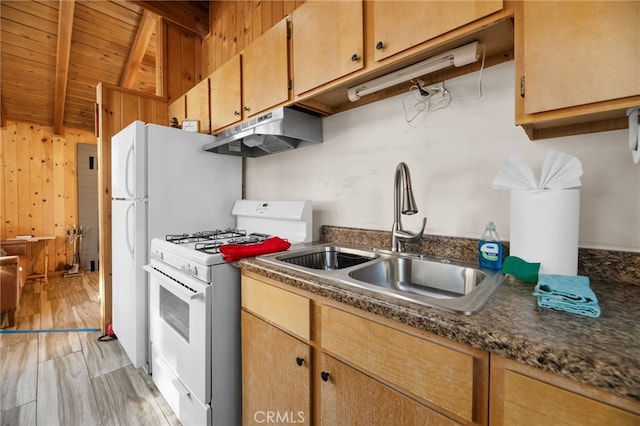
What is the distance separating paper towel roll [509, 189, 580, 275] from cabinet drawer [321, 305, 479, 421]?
476 mm

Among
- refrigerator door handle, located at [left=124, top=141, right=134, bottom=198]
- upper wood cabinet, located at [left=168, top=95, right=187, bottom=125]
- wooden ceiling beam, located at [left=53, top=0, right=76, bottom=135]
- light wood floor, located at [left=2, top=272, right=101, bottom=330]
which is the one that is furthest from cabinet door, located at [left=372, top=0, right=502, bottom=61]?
light wood floor, located at [left=2, top=272, right=101, bottom=330]

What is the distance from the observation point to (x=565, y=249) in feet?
2.78

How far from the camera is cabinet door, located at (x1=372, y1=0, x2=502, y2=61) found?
35.7 inches

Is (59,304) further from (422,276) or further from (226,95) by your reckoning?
(422,276)

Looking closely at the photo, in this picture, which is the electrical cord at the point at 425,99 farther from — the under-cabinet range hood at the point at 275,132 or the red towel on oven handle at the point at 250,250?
the red towel on oven handle at the point at 250,250

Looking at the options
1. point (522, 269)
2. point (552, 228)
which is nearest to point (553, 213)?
point (552, 228)

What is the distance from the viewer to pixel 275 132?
1649mm

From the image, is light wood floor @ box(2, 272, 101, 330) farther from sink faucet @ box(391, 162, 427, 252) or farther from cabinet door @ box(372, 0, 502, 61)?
cabinet door @ box(372, 0, 502, 61)

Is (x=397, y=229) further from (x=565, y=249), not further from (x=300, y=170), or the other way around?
(x=300, y=170)

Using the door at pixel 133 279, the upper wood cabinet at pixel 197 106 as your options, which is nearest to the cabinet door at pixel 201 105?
the upper wood cabinet at pixel 197 106

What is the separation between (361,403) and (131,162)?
6.62 ft

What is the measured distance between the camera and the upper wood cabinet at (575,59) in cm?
68

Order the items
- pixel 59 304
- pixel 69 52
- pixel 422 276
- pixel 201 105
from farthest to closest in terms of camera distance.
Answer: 1. pixel 59 304
2. pixel 69 52
3. pixel 201 105
4. pixel 422 276

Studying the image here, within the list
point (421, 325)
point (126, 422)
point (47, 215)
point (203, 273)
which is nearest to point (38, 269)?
point (47, 215)
